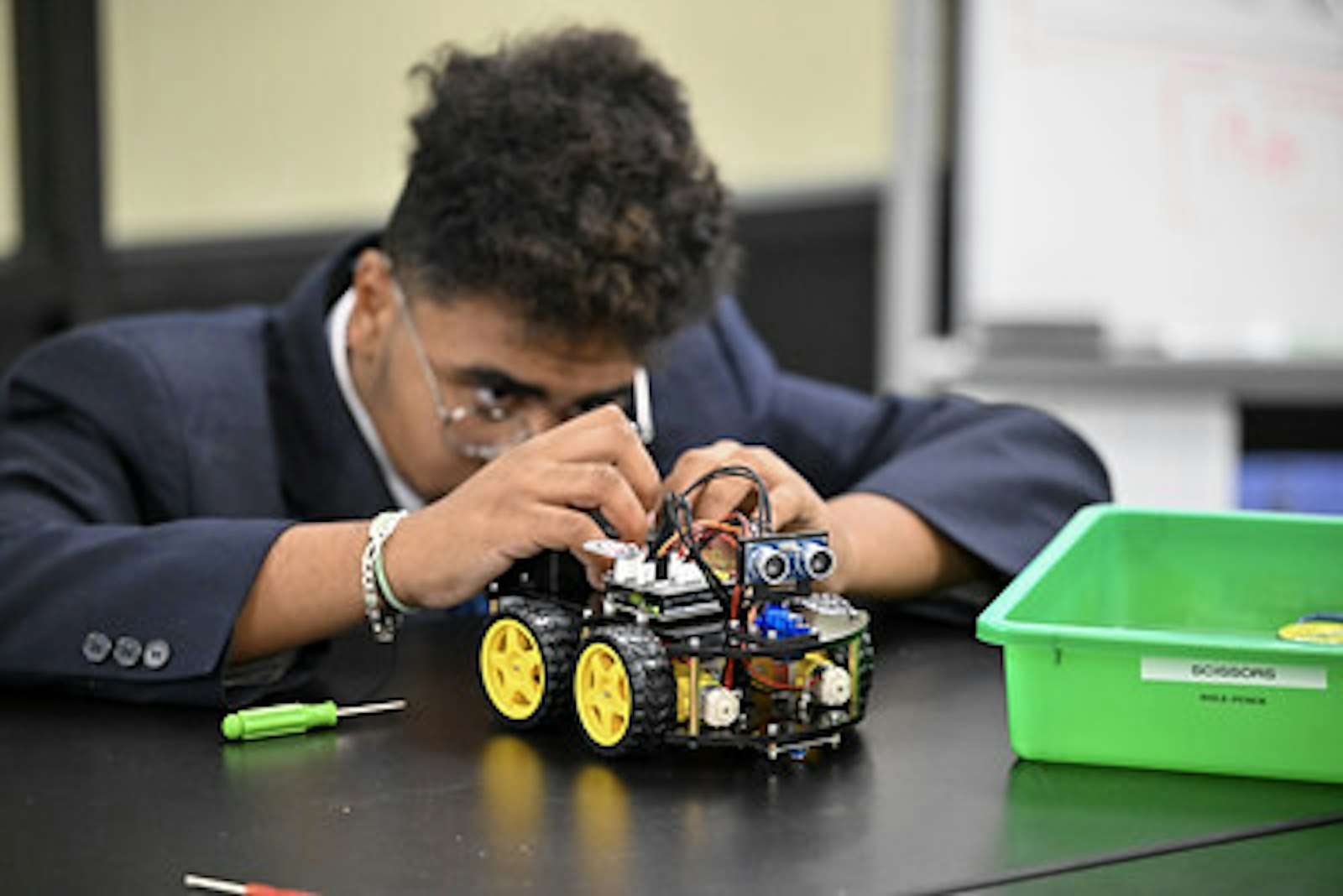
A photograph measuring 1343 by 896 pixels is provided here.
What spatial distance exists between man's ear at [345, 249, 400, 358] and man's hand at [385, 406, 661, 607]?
0.45 m

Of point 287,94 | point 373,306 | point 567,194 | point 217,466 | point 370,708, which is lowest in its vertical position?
point 370,708

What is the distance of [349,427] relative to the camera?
1.69m

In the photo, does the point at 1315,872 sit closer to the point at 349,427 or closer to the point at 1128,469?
the point at 349,427

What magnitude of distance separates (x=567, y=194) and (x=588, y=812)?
698 millimetres

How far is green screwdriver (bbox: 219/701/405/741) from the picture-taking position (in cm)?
121

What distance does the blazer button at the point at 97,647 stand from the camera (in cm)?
134

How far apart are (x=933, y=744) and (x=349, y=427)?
0.69 m

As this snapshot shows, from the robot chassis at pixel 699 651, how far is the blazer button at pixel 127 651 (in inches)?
10.8

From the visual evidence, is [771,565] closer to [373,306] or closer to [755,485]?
[755,485]

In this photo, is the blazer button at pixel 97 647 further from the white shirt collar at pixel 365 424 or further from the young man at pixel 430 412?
the white shirt collar at pixel 365 424

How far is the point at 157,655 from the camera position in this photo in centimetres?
132

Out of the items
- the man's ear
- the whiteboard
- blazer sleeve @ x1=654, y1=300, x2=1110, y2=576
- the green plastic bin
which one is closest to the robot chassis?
the green plastic bin

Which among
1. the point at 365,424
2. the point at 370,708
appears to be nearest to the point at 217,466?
the point at 365,424

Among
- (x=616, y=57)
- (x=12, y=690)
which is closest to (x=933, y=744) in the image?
(x=12, y=690)
